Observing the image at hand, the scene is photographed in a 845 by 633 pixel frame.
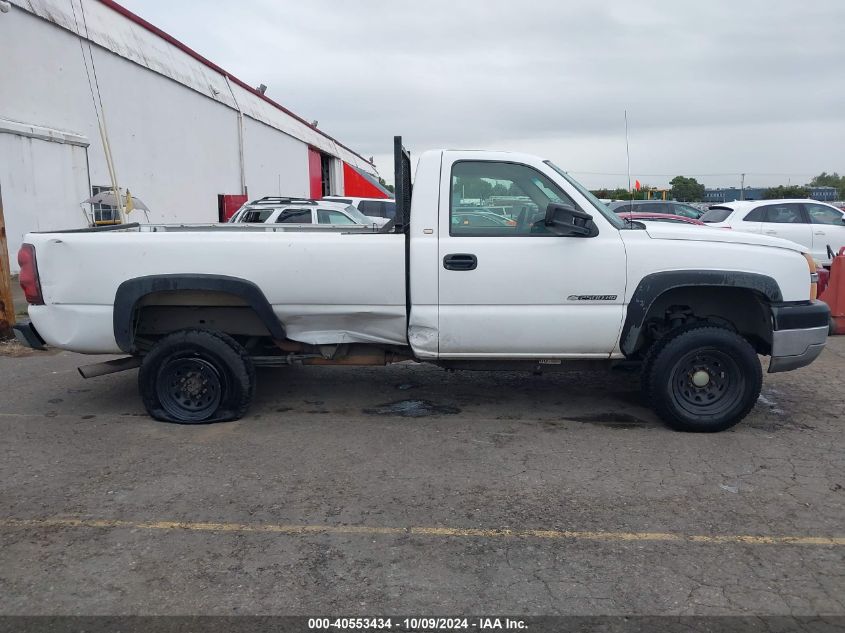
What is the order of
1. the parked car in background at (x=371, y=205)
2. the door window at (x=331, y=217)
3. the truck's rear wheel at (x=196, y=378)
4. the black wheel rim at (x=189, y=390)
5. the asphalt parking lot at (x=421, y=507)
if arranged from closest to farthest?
1. the asphalt parking lot at (x=421, y=507)
2. the truck's rear wheel at (x=196, y=378)
3. the black wheel rim at (x=189, y=390)
4. the door window at (x=331, y=217)
5. the parked car in background at (x=371, y=205)

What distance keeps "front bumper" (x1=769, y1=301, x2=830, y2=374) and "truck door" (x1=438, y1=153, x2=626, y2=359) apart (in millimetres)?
1171

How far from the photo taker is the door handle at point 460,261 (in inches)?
207

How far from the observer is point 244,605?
3.20m

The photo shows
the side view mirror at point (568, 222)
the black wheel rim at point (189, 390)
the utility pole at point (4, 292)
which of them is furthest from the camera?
the utility pole at point (4, 292)

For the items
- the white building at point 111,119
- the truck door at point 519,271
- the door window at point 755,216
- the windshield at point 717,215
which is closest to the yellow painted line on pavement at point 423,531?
the truck door at point 519,271

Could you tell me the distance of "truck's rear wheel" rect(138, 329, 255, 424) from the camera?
5500 millimetres

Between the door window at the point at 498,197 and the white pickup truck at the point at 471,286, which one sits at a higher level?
the door window at the point at 498,197

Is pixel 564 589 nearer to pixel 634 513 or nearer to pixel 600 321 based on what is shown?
pixel 634 513

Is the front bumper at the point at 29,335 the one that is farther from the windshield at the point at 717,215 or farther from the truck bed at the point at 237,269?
the windshield at the point at 717,215

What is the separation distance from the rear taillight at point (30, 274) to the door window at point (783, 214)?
507 inches

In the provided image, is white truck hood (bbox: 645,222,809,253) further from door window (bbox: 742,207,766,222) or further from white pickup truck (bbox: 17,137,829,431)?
door window (bbox: 742,207,766,222)

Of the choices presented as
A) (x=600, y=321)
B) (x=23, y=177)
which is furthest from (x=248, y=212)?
(x=600, y=321)

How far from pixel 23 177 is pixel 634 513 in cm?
1306

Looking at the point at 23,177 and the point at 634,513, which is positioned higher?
the point at 23,177
